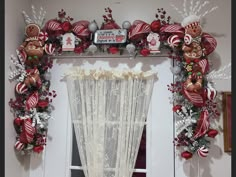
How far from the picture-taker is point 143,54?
5.61ft

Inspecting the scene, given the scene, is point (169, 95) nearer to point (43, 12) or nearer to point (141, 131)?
point (141, 131)

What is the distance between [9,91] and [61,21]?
0.55 m

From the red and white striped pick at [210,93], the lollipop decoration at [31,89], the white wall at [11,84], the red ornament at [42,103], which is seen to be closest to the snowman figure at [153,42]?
the red and white striped pick at [210,93]

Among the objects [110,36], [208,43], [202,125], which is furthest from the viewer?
[110,36]

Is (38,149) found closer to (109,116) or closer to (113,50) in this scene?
(109,116)

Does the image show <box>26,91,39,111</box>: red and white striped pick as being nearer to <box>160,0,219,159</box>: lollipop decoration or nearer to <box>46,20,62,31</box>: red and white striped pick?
<box>46,20,62,31</box>: red and white striped pick

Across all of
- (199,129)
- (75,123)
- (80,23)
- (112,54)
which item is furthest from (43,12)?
(199,129)

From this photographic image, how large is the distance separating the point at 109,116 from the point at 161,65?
447 mm

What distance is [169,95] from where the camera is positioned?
1752 millimetres

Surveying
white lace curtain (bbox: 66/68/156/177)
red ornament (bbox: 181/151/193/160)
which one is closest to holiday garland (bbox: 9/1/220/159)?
red ornament (bbox: 181/151/193/160)

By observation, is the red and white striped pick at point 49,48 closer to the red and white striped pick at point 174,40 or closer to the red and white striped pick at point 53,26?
the red and white striped pick at point 53,26

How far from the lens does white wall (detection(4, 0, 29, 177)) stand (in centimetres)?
166

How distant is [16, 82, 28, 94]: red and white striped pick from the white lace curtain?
0.89 feet

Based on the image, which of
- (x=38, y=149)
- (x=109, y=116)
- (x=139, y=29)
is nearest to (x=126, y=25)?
(x=139, y=29)
